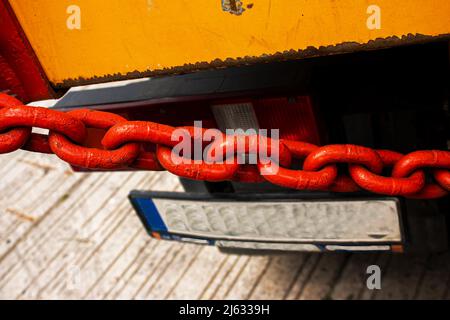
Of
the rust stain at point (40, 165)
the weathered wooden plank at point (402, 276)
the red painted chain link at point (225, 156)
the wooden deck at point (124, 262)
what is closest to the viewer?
the red painted chain link at point (225, 156)

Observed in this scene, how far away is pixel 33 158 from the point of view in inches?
158

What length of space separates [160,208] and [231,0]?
1017 millimetres

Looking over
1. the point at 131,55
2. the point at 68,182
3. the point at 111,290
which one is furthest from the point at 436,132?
the point at 68,182

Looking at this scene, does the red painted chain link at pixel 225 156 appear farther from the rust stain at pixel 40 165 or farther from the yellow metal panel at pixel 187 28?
the rust stain at pixel 40 165

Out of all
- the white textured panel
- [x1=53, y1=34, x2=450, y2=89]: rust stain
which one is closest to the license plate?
the white textured panel

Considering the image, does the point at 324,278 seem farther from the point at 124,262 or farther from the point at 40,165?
the point at 40,165

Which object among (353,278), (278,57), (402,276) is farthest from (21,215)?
(278,57)

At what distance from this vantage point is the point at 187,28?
114 centimetres

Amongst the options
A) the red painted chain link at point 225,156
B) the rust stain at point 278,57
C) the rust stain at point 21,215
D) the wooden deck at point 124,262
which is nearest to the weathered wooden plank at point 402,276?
the wooden deck at point 124,262

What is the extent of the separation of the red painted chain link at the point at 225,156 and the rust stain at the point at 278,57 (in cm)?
17

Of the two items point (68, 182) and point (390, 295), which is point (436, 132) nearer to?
point (390, 295)

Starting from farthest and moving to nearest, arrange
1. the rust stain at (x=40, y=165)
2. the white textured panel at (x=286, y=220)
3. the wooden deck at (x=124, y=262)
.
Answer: the rust stain at (x=40, y=165), the wooden deck at (x=124, y=262), the white textured panel at (x=286, y=220)

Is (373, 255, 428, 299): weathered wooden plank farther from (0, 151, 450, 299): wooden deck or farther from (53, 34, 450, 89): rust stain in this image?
(53, 34, 450, 89): rust stain

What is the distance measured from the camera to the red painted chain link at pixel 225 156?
1.11m
